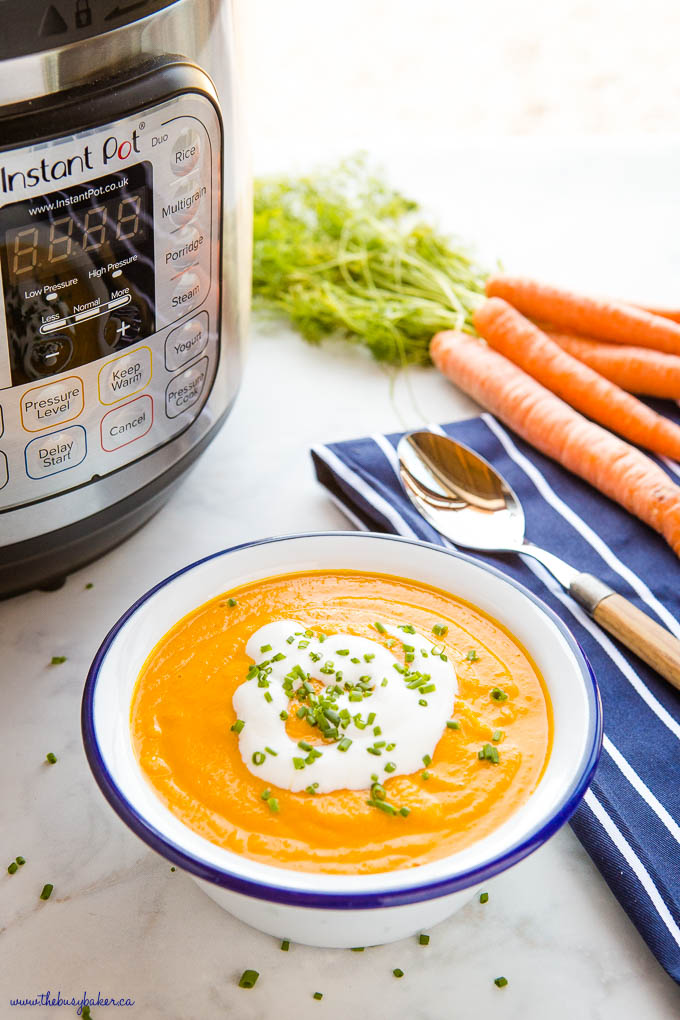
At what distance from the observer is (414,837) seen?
0.65 m

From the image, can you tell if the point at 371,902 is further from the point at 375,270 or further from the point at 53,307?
the point at 375,270

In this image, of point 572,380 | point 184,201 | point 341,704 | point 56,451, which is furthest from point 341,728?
point 572,380

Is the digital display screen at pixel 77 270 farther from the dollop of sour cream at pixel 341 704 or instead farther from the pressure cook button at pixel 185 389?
the dollop of sour cream at pixel 341 704

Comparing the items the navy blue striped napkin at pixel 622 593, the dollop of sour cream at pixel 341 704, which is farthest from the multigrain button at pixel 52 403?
the navy blue striped napkin at pixel 622 593

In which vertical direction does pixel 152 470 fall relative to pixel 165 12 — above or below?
below

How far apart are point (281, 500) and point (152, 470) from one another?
256 millimetres

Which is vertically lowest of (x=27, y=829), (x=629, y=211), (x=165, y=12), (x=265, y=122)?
(x=265, y=122)

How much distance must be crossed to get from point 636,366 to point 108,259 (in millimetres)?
762

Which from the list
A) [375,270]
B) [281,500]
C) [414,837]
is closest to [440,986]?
[414,837]

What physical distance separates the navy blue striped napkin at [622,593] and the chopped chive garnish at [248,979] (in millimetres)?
257

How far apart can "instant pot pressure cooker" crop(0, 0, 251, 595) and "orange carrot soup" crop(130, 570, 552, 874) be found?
0.16 m

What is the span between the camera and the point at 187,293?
0.86 meters

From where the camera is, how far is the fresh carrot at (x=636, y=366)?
1.27 metres

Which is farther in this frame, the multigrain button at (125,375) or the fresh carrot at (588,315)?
the fresh carrot at (588,315)
